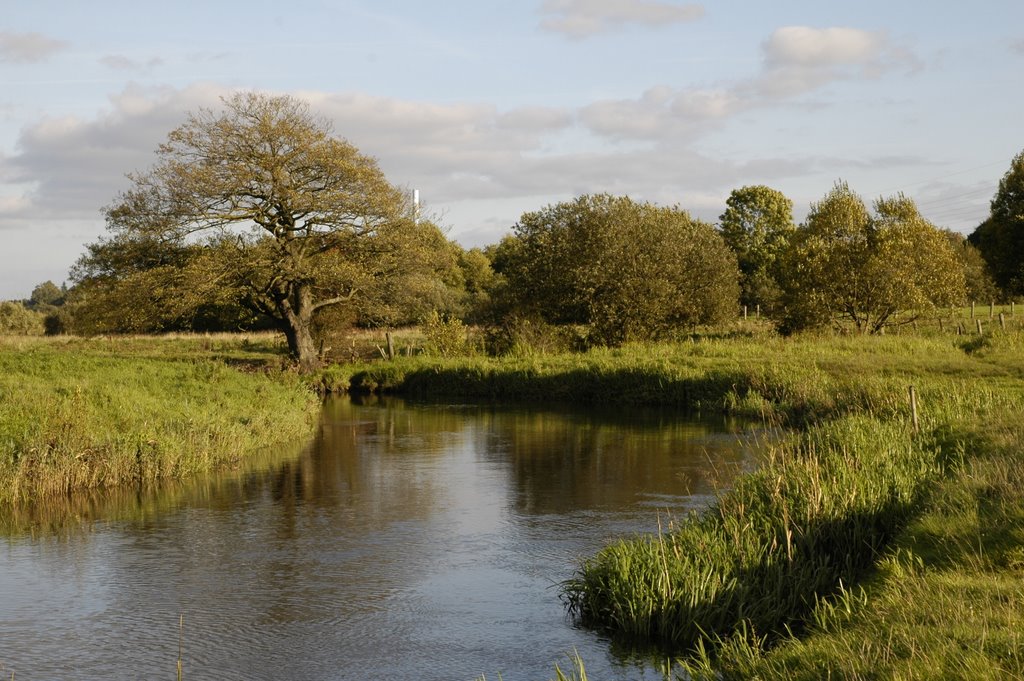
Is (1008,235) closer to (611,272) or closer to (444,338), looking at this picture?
(611,272)

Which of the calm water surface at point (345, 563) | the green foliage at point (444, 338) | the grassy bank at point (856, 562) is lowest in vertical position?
the calm water surface at point (345, 563)

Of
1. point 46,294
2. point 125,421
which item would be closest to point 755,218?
point 125,421

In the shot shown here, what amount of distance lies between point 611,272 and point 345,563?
3186cm

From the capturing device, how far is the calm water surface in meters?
11.3

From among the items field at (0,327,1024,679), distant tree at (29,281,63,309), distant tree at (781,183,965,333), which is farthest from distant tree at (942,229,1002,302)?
distant tree at (29,281,63,309)

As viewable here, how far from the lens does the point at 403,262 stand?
43375 millimetres

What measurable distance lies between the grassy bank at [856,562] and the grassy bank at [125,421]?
11359mm

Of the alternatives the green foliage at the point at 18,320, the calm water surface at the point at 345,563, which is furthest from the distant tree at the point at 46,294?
the calm water surface at the point at 345,563

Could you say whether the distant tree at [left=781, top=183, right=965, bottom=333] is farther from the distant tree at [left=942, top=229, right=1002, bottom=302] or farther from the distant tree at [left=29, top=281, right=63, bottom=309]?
the distant tree at [left=29, top=281, right=63, bottom=309]

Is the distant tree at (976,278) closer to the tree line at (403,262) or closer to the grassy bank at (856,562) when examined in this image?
the tree line at (403,262)

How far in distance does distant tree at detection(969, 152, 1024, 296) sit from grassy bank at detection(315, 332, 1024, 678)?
38874mm

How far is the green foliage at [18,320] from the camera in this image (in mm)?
74350

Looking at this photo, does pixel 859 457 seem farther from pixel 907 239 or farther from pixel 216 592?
pixel 907 239

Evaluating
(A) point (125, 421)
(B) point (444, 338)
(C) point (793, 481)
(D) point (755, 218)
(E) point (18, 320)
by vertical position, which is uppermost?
(D) point (755, 218)
